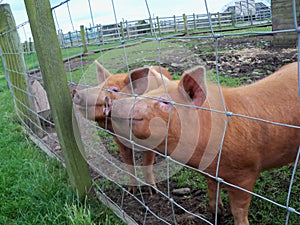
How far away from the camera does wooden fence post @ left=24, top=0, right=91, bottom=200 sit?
2.04 metres

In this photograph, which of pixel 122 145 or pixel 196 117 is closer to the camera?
pixel 196 117

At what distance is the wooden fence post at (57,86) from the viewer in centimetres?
204

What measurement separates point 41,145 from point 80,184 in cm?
162

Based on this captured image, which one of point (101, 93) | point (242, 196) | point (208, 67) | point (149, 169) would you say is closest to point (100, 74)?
point (101, 93)

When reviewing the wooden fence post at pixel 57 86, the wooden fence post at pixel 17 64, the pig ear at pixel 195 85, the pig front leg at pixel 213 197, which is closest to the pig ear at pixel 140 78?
the wooden fence post at pixel 57 86

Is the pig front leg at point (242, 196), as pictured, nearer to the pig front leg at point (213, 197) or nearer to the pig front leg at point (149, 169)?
the pig front leg at point (213, 197)

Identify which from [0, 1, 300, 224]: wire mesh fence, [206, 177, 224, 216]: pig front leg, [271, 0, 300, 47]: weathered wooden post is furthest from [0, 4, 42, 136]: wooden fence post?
[271, 0, 300, 47]: weathered wooden post

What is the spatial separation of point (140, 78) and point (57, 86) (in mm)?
656

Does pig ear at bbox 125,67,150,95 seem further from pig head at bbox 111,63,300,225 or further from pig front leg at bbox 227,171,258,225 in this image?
pig front leg at bbox 227,171,258,225

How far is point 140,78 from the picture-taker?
2.55m

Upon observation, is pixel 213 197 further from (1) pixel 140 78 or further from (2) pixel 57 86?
(2) pixel 57 86

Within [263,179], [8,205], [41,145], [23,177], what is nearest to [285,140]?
[263,179]

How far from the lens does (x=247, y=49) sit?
249 inches

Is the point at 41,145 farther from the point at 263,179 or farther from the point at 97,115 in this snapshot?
the point at 263,179
